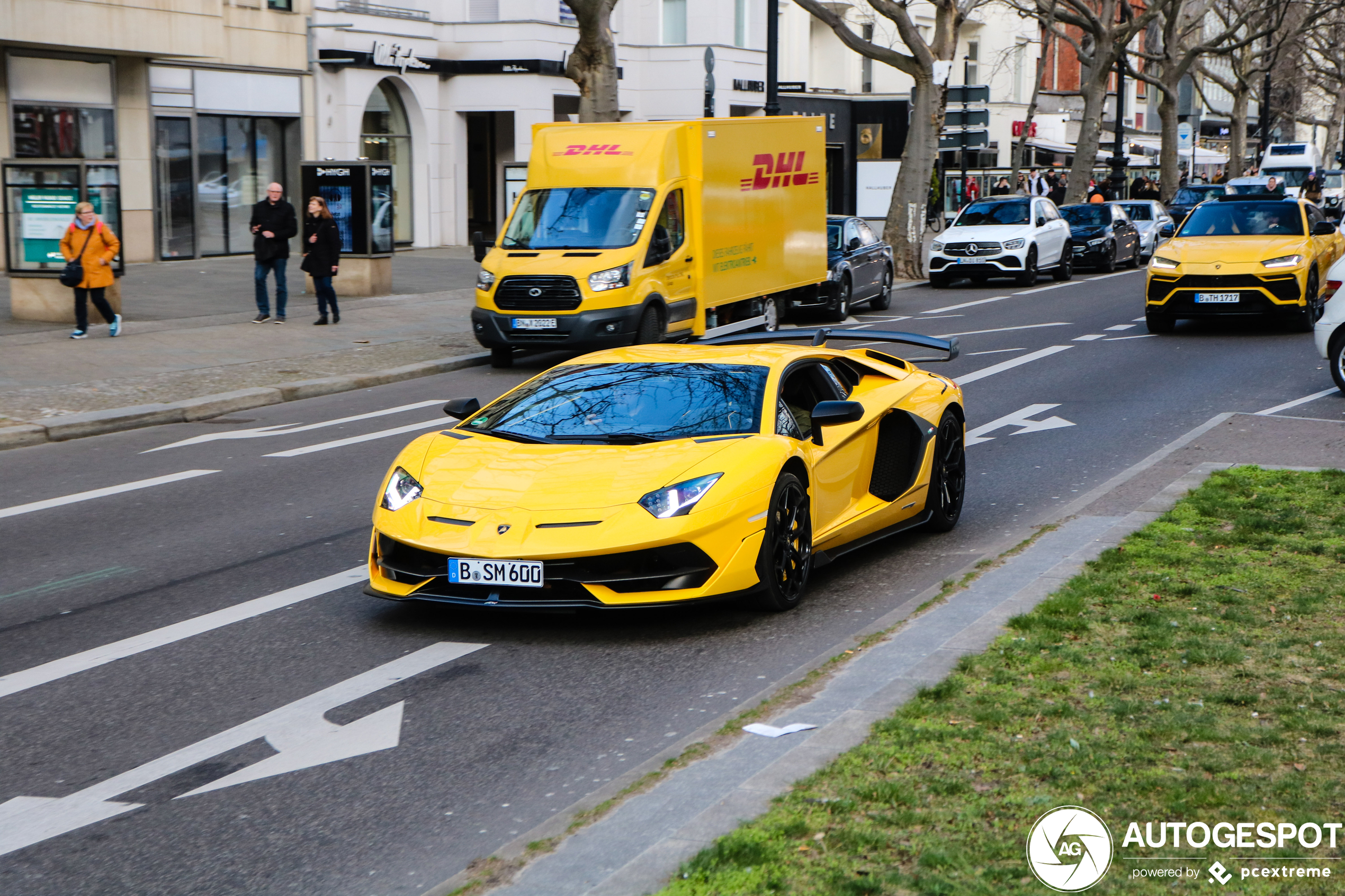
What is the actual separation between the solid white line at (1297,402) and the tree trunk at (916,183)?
18.5m

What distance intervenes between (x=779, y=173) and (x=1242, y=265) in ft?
20.2

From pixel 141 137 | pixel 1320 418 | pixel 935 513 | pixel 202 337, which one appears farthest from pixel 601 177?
pixel 141 137

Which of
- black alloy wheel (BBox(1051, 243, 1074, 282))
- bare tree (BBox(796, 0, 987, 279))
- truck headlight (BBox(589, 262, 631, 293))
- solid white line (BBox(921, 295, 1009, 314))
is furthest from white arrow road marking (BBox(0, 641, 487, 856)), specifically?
bare tree (BBox(796, 0, 987, 279))

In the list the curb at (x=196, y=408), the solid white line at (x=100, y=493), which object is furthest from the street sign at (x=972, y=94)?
the solid white line at (x=100, y=493)

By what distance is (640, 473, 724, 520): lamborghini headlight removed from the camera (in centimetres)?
686

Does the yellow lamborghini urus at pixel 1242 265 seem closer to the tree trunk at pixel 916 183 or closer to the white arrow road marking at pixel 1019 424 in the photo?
the white arrow road marking at pixel 1019 424

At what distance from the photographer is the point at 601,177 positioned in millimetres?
18875

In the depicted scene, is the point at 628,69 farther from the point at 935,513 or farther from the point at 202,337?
the point at 935,513

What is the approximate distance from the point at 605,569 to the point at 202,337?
14.2m

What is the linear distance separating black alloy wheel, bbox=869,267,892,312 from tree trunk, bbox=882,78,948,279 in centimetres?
664

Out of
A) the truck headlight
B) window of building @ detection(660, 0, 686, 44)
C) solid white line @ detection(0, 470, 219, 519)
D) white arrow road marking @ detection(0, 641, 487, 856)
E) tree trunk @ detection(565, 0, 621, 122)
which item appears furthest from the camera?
window of building @ detection(660, 0, 686, 44)

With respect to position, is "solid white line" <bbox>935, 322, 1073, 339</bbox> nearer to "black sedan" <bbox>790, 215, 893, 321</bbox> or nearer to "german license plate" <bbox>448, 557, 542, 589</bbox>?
"black sedan" <bbox>790, 215, 893, 321</bbox>

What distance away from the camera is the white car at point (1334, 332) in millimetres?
14250

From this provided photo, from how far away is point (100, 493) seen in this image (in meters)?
10.8
